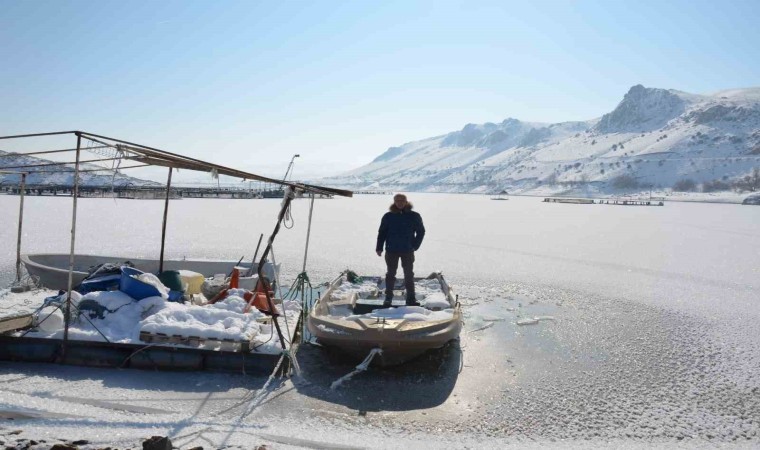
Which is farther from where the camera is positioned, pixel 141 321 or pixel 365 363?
pixel 141 321

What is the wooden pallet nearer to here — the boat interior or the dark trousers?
the boat interior

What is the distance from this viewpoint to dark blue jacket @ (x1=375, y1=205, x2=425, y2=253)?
8.46 metres

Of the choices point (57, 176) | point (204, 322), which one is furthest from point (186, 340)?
point (57, 176)

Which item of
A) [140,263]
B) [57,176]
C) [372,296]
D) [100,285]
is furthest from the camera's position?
[57,176]

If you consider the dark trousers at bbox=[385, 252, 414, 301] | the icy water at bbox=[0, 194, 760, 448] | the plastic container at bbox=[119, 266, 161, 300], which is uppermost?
the dark trousers at bbox=[385, 252, 414, 301]

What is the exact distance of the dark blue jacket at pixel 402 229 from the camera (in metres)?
8.46

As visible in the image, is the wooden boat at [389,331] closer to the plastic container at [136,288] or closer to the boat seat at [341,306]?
the boat seat at [341,306]

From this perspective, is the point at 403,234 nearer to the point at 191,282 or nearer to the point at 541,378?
the point at 541,378

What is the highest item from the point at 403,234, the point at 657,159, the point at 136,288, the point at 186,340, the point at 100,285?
the point at 657,159

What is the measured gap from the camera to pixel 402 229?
8492 mm

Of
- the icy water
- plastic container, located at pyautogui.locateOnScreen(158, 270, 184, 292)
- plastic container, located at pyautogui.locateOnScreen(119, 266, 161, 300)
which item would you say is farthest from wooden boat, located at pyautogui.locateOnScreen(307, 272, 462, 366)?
plastic container, located at pyautogui.locateOnScreen(158, 270, 184, 292)

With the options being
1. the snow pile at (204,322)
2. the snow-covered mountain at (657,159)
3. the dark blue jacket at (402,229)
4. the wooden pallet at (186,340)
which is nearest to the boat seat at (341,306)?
the dark blue jacket at (402,229)

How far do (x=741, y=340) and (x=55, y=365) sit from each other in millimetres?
9654

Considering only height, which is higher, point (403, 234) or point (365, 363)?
point (403, 234)
